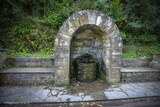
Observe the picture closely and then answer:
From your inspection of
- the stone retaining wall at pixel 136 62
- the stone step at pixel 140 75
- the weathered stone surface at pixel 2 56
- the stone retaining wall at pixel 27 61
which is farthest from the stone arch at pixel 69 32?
the weathered stone surface at pixel 2 56

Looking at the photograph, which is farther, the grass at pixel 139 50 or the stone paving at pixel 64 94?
the grass at pixel 139 50

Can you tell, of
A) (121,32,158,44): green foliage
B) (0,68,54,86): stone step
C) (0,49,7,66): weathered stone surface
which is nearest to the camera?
(0,68,54,86): stone step

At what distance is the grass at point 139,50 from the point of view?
24.0 feet

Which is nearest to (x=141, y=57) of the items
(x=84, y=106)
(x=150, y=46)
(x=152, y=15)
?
(x=150, y=46)

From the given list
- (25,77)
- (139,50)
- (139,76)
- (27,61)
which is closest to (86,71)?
(139,76)

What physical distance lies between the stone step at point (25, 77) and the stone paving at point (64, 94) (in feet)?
0.80

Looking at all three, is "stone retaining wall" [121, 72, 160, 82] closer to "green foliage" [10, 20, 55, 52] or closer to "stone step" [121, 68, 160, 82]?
"stone step" [121, 68, 160, 82]

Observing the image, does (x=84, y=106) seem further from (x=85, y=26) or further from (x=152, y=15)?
(x=152, y=15)

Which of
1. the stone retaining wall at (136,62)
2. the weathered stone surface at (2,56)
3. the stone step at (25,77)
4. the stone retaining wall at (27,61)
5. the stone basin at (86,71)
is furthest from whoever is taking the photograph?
the stone retaining wall at (136,62)

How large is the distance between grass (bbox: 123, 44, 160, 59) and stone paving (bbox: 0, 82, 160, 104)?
Result: 2.04 metres

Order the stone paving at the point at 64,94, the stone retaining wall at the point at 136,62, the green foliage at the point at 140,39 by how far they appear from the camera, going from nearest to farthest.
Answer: the stone paving at the point at 64,94 → the stone retaining wall at the point at 136,62 → the green foliage at the point at 140,39

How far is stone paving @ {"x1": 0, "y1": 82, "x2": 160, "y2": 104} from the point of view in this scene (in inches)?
177

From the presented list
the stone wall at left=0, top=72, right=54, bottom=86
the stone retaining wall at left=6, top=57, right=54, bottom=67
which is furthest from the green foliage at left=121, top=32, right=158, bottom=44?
the stone wall at left=0, top=72, right=54, bottom=86

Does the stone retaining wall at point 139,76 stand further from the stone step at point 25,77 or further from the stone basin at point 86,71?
the stone step at point 25,77
